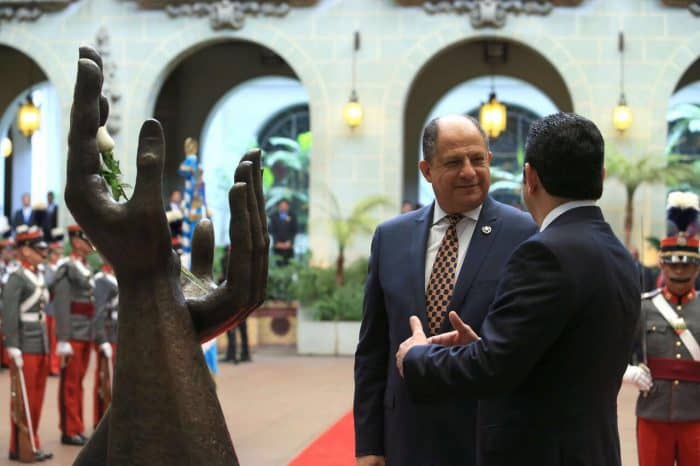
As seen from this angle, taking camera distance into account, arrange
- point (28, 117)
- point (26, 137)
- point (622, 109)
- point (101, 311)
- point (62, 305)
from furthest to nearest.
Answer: point (26, 137), point (28, 117), point (622, 109), point (101, 311), point (62, 305)

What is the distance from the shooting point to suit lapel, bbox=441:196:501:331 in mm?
4281

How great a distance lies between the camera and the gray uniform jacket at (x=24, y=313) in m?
9.91

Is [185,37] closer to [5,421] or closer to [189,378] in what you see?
[5,421]

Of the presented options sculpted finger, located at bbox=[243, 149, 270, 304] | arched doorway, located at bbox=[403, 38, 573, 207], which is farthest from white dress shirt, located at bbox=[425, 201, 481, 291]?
arched doorway, located at bbox=[403, 38, 573, 207]

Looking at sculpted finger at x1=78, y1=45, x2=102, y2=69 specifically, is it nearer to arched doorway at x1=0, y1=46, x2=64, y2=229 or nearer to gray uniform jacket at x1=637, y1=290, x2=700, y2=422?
gray uniform jacket at x1=637, y1=290, x2=700, y2=422

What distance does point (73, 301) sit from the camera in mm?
10680

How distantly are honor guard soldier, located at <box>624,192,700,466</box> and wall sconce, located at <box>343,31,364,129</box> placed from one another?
12.6 m

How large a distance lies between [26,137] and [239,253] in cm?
2614

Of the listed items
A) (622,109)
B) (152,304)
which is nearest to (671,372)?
(152,304)

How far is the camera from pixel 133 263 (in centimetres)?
359

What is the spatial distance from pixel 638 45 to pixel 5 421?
11912 millimetres

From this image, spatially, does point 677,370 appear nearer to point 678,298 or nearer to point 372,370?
point 678,298

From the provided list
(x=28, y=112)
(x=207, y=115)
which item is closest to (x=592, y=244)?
(x=28, y=112)

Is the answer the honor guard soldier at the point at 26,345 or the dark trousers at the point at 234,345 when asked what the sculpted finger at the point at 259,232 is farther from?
the dark trousers at the point at 234,345
